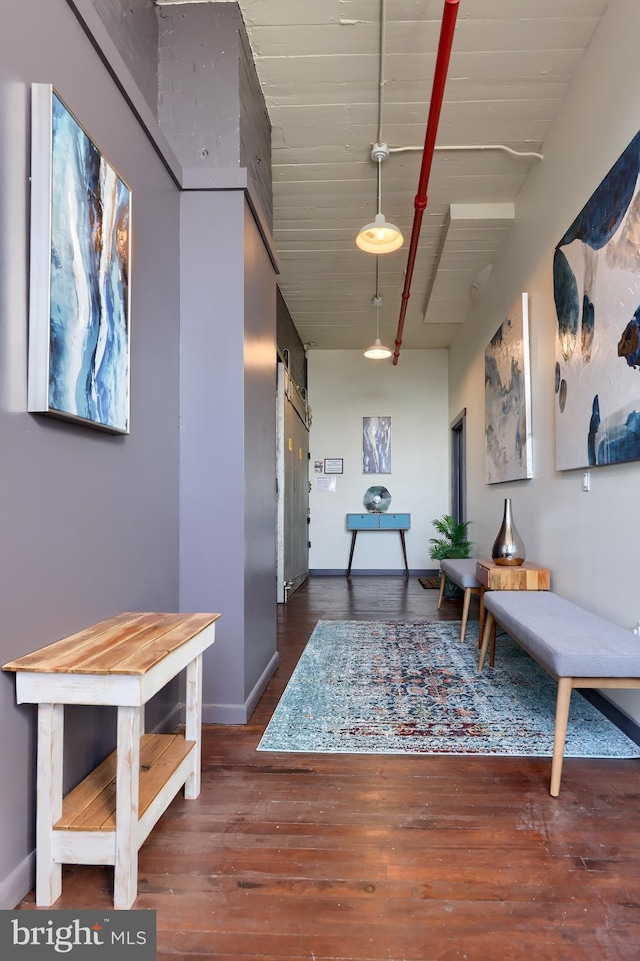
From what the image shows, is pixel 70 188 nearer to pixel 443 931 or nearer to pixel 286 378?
pixel 443 931

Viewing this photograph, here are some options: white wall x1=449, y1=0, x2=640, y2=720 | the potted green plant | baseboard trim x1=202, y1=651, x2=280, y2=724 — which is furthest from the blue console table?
baseboard trim x1=202, y1=651, x2=280, y2=724

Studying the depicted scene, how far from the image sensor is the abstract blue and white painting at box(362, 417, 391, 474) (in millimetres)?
8398

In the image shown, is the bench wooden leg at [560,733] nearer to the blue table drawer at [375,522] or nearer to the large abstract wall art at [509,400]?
the large abstract wall art at [509,400]

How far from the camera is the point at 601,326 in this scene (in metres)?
2.65

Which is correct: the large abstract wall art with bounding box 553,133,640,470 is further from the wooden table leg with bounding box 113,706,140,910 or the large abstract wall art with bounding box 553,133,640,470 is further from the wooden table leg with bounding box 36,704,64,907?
the wooden table leg with bounding box 36,704,64,907

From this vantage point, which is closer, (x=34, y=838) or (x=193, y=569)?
(x=34, y=838)

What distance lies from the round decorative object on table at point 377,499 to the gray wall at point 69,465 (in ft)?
19.9

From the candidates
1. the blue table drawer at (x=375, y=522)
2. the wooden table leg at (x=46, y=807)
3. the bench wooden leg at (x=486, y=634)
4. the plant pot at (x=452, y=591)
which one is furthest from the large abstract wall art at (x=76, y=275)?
the blue table drawer at (x=375, y=522)

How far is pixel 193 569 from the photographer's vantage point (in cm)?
261

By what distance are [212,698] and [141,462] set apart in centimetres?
120

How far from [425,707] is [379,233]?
2.91 meters

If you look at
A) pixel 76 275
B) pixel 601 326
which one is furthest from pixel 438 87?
pixel 76 275

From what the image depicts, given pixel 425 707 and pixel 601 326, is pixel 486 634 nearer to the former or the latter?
pixel 425 707

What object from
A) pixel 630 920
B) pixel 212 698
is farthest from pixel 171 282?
pixel 630 920
